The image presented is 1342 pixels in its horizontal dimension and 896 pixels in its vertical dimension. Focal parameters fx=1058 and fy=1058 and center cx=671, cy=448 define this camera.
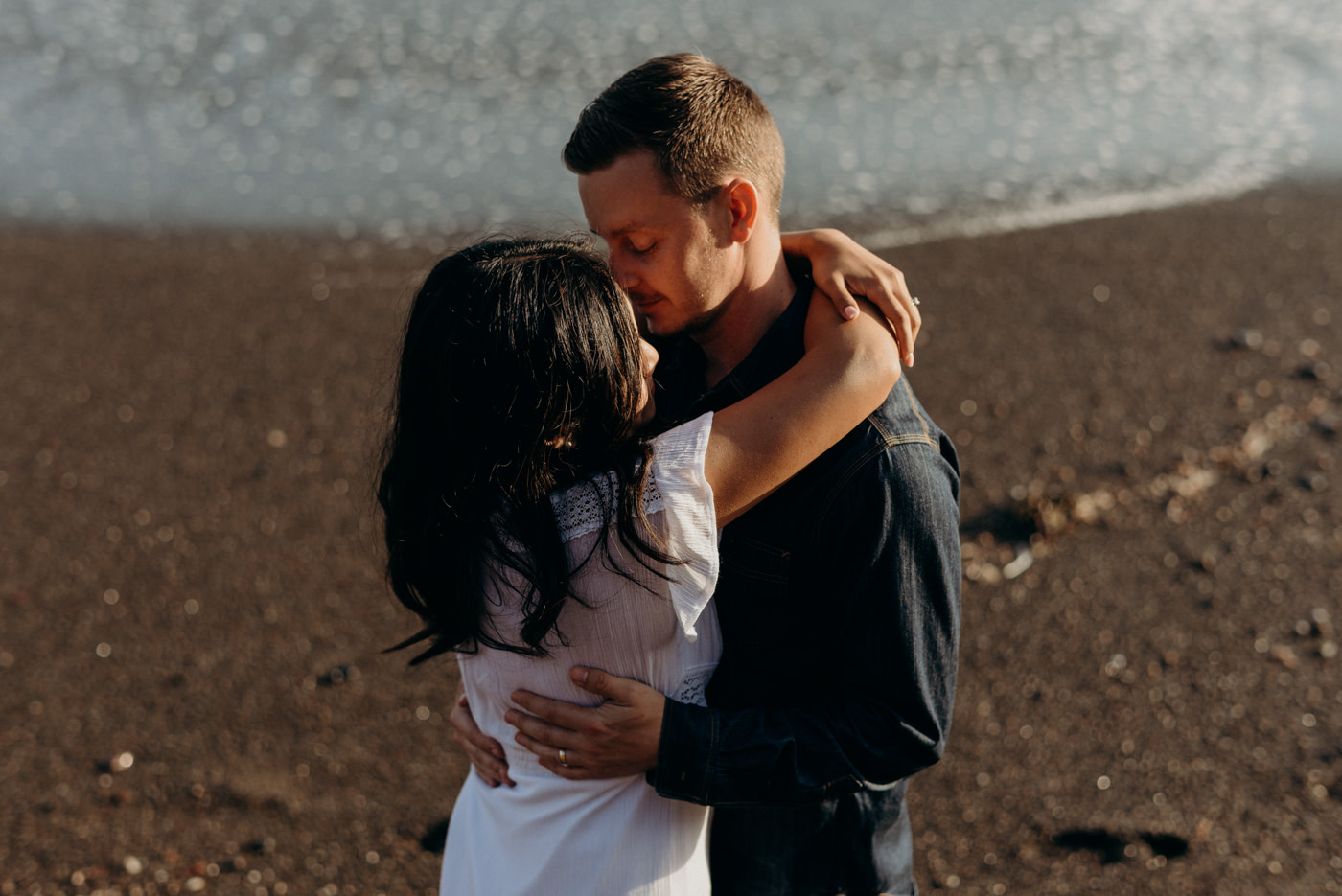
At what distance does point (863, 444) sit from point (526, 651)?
0.75 m

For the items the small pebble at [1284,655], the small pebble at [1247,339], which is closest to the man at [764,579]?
the small pebble at [1284,655]

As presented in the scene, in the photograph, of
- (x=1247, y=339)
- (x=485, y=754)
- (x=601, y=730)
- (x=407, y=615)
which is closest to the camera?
(x=601, y=730)

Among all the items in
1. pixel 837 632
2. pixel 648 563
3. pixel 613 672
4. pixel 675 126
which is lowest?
pixel 837 632

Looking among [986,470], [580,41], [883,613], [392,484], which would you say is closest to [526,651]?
[392,484]

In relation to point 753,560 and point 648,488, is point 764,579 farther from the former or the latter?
point 648,488

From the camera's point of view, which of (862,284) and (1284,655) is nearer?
(862,284)

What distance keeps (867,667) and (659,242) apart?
1.03m

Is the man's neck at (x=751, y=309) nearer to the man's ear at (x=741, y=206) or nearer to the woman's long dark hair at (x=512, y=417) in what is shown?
the man's ear at (x=741, y=206)

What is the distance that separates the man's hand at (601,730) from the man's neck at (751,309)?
805 millimetres

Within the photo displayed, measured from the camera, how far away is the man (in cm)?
201

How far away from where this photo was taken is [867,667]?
2.05m

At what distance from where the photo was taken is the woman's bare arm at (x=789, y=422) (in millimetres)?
1992

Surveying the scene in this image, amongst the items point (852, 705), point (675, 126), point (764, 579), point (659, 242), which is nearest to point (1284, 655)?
point (852, 705)

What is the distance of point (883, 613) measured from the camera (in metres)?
2.00
